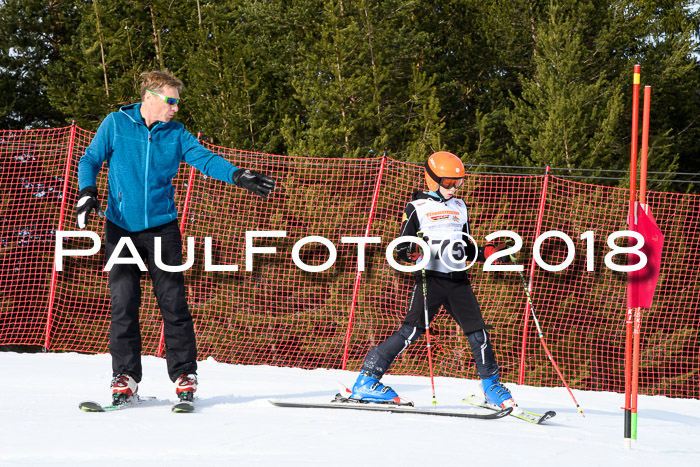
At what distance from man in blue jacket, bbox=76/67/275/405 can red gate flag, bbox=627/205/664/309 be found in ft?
5.49

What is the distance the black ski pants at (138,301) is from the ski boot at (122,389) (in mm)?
31

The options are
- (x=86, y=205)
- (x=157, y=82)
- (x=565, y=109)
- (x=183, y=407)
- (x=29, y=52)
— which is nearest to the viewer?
(x=86, y=205)

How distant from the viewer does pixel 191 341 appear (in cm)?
404

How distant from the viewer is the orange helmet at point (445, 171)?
428cm

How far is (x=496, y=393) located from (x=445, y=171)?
1.18 meters

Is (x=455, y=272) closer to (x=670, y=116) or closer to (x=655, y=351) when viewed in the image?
(x=655, y=351)

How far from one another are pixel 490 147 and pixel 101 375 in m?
11.1

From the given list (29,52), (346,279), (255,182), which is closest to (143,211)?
(255,182)

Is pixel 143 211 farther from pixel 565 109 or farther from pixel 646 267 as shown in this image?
pixel 565 109

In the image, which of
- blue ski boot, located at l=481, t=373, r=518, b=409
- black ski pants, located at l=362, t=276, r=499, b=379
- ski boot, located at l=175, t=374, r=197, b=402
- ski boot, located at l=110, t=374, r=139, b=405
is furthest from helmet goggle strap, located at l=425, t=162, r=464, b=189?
ski boot, located at l=110, t=374, r=139, b=405

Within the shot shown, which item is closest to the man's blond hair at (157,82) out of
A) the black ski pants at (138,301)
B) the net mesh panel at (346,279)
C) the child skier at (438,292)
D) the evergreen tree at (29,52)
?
the black ski pants at (138,301)

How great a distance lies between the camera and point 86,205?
3695 millimetres

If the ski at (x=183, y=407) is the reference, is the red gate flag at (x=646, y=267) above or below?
above

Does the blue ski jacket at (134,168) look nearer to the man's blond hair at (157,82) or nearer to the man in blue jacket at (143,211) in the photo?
the man in blue jacket at (143,211)
